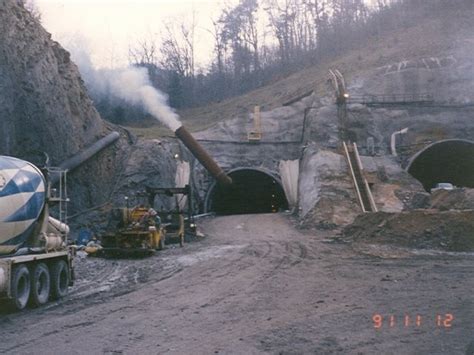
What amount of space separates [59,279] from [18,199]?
7.91 feet

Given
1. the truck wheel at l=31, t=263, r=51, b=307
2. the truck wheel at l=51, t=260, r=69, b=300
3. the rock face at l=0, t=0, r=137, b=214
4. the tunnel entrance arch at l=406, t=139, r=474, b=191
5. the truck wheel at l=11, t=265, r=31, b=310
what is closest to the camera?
the truck wheel at l=11, t=265, r=31, b=310

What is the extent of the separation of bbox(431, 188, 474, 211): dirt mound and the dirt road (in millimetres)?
6142

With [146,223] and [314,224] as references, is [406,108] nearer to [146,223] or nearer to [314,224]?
[314,224]

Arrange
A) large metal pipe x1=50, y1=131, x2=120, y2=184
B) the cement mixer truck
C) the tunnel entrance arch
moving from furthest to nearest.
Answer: the tunnel entrance arch → large metal pipe x1=50, y1=131, x2=120, y2=184 → the cement mixer truck

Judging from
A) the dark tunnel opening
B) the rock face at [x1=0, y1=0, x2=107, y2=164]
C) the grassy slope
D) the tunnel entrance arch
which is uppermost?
the grassy slope

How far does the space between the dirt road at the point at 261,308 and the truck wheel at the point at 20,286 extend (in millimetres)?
238

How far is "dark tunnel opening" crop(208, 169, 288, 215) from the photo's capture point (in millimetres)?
45562

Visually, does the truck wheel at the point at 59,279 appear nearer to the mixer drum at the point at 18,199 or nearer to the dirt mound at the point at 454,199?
the mixer drum at the point at 18,199

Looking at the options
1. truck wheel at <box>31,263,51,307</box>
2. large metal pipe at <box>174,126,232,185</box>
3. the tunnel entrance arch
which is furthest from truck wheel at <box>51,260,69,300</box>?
the tunnel entrance arch

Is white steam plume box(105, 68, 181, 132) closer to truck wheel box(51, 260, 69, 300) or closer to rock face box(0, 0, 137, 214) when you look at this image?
rock face box(0, 0, 137, 214)

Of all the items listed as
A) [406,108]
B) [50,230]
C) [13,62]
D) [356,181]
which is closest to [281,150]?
[406,108]

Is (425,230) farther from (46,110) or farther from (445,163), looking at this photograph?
(445,163)
